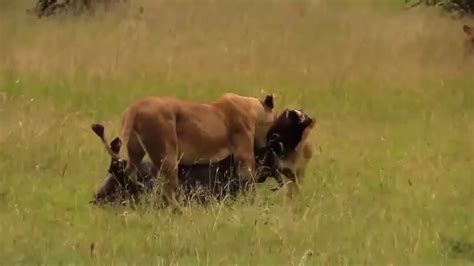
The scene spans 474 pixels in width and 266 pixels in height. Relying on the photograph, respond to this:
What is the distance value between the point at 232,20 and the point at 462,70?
343 centimetres

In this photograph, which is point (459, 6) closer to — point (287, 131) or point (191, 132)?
point (287, 131)

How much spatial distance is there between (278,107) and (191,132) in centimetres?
320

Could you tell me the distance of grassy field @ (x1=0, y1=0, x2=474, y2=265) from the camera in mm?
5691

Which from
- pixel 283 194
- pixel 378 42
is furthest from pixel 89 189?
pixel 378 42

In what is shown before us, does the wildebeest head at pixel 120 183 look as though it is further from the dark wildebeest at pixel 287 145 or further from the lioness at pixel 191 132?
the dark wildebeest at pixel 287 145

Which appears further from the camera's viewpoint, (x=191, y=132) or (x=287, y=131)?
(x=287, y=131)

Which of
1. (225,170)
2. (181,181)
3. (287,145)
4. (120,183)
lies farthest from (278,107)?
(120,183)

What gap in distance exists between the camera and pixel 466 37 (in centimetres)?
1259

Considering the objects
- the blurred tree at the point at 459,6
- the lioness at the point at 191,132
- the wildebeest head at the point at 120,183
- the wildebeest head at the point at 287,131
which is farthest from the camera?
the blurred tree at the point at 459,6

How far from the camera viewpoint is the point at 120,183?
6.48 meters

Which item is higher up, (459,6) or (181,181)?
(181,181)

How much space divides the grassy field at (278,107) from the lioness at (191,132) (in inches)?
11.7

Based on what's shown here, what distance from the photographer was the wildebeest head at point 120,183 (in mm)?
6434

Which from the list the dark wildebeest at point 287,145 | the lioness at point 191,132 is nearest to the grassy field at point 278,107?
the dark wildebeest at point 287,145
